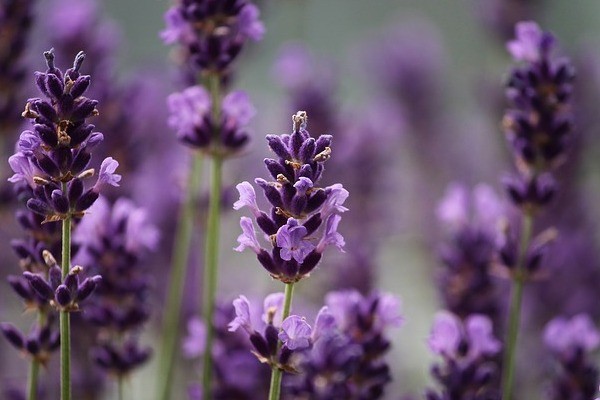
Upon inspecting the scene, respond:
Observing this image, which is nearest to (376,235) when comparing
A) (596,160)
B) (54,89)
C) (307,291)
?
(307,291)

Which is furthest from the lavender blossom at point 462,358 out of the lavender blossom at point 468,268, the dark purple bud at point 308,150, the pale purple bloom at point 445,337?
the dark purple bud at point 308,150

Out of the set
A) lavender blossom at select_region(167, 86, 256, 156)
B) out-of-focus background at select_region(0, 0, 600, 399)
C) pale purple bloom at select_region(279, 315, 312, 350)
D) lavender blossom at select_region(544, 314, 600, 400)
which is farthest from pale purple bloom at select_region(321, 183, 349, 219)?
out-of-focus background at select_region(0, 0, 600, 399)

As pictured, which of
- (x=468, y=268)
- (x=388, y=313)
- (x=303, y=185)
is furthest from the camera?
(x=468, y=268)

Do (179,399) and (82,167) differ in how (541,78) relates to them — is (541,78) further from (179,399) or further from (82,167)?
(179,399)

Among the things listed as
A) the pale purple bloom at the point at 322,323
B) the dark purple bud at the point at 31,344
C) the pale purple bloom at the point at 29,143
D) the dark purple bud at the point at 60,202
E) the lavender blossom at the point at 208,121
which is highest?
the lavender blossom at the point at 208,121

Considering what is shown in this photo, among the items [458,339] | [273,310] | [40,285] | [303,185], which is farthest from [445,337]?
[40,285]

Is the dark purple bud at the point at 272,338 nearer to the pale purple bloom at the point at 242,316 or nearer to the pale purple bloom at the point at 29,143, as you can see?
the pale purple bloom at the point at 242,316

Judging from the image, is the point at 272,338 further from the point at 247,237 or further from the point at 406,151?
the point at 406,151

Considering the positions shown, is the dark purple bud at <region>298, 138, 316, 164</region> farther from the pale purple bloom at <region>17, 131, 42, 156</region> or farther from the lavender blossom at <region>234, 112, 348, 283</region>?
the pale purple bloom at <region>17, 131, 42, 156</region>
